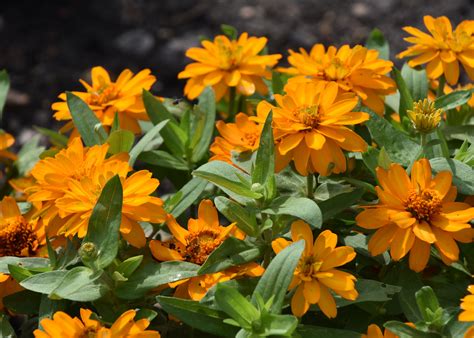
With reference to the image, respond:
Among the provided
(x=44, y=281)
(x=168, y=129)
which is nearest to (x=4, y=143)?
(x=168, y=129)

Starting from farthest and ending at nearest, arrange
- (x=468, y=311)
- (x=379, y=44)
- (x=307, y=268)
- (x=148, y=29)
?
(x=148, y=29)
(x=379, y=44)
(x=307, y=268)
(x=468, y=311)

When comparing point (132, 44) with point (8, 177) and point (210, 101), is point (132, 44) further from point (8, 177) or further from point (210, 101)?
point (210, 101)

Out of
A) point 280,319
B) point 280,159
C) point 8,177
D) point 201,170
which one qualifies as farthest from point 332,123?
point 8,177

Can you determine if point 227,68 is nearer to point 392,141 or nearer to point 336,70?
point 336,70

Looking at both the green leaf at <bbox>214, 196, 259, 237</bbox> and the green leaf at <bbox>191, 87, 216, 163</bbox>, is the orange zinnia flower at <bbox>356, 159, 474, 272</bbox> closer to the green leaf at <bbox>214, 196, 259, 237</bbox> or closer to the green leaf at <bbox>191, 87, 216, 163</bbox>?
the green leaf at <bbox>214, 196, 259, 237</bbox>

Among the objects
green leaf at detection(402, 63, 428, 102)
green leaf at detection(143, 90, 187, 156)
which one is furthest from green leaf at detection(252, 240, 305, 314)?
green leaf at detection(402, 63, 428, 102)

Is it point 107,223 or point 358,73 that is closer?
point 107,223
